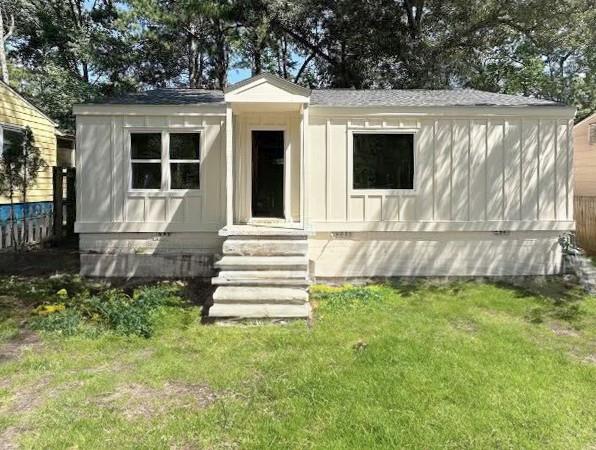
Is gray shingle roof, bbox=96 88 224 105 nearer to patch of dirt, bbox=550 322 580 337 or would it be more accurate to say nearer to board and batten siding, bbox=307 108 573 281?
board and batten siding, bbox=307 108 573 281

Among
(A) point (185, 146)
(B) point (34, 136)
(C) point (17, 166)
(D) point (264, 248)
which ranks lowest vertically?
(D) point (264, 248)

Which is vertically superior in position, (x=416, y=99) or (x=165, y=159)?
(x=416, y=99)

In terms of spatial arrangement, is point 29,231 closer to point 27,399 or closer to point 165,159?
point 165,159

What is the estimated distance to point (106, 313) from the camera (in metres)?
6.66

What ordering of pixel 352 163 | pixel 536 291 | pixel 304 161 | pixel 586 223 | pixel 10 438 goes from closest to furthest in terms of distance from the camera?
pixel 10 438
pixel 304 161
pixel 536 291
pixel 352 163
pixel 586 223

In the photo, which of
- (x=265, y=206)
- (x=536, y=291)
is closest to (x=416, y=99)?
(x=265, y=206)

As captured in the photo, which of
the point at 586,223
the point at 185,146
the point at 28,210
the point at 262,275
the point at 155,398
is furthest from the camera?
the point at 28,210

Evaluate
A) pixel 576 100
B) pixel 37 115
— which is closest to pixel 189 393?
pixel 37 115

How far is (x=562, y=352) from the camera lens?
5574 mm

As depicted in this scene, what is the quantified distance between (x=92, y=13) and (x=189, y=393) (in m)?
21.4

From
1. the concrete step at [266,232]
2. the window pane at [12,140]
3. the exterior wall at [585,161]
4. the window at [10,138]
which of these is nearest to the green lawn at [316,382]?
the concrete step at [266,232]

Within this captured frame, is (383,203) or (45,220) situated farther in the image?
(45,220)

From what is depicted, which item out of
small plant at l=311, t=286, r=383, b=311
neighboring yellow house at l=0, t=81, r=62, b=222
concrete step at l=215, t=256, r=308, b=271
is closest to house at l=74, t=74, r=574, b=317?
small plant at l=311, t=286, r=383, b=311

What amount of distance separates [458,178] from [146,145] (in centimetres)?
606
